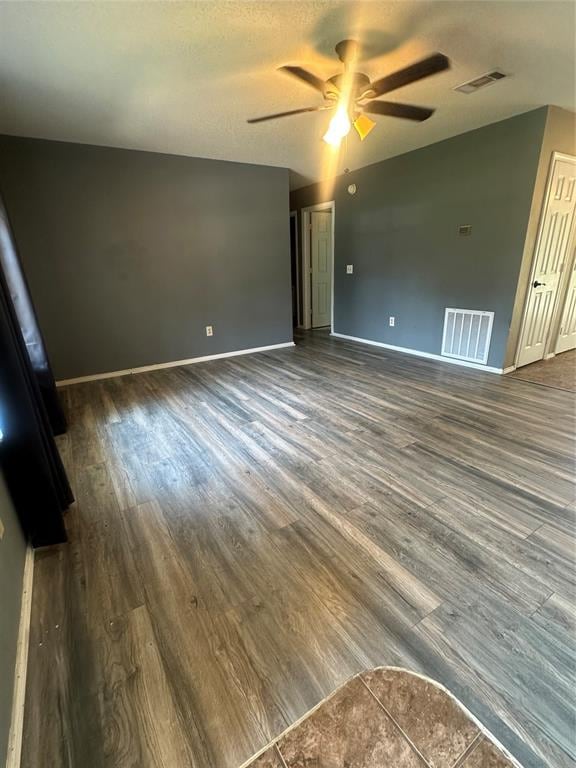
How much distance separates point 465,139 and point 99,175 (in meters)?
3.90

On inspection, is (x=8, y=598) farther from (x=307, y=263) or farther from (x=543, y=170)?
(x=307, y=263)

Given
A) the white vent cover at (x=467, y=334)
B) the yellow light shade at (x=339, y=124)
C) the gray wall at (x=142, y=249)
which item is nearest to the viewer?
the yellow light shade at (x=339, y=124)

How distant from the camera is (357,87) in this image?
2148 mm

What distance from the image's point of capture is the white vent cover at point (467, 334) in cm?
386

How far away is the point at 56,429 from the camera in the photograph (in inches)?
111

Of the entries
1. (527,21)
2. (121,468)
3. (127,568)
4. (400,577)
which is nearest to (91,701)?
(127,568)

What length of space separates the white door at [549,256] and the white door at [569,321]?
11.5 inches

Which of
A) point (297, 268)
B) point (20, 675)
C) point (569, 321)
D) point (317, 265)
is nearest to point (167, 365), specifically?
point (297, 268)

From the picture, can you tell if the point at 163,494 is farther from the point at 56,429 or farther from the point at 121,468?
the point at 56,429

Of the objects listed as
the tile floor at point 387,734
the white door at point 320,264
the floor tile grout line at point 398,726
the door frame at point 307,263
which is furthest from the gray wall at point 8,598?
the white door at point 320,264

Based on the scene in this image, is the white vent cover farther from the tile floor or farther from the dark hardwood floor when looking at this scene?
the tile floor

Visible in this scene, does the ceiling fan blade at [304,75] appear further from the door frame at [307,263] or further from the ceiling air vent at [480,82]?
the door frame at [307,263]

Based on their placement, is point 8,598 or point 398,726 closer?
point 398,726

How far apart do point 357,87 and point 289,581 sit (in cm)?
282
